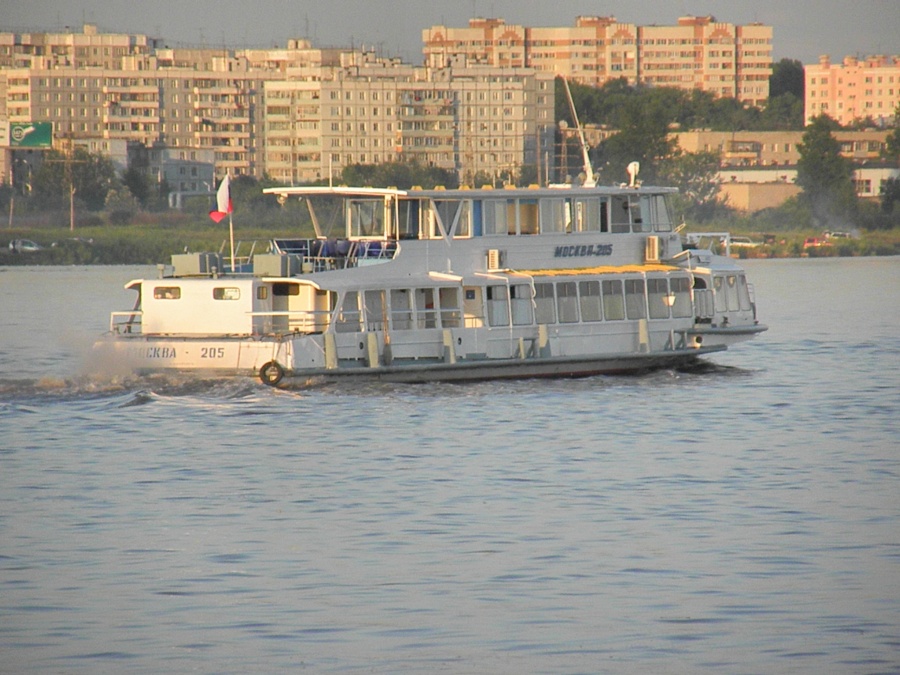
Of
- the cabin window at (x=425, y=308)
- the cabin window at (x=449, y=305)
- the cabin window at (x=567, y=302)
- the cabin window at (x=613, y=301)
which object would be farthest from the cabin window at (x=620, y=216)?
the cabin window at (x=425, y=308)

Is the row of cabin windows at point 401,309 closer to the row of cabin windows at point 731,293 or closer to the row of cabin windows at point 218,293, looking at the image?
the row of cabin windows at point 218,293

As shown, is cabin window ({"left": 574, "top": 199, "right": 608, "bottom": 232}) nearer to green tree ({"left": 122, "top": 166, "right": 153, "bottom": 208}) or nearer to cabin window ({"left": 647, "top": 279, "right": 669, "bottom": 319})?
cabin window ({"left": 647, "top": 279, "right": 669, "bottom": 319})

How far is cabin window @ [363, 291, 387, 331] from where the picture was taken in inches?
1467

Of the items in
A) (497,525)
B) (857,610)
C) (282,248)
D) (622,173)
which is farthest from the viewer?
(622,173)

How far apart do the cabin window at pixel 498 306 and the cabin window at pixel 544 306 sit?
2.63 ft

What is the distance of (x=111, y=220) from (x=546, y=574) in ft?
390

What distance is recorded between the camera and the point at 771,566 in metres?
21.1

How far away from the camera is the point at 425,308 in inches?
1516

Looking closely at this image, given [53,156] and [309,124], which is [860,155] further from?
[53,156]

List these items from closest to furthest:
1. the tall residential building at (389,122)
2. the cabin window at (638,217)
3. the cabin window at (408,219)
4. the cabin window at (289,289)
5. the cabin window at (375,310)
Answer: the cabin window at (375,310), the cabin window at (289,289), the cabin window at (408,219), the cabin window at (638,217), the tall residential building at (389,122)

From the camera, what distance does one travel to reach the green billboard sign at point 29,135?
557 ft

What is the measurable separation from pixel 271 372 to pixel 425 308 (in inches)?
179

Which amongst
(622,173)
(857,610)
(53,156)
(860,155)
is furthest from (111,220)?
(857,610)

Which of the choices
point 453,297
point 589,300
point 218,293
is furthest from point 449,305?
point 218,293
